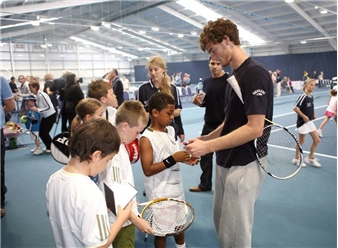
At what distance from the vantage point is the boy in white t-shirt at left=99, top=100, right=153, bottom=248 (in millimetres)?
1718

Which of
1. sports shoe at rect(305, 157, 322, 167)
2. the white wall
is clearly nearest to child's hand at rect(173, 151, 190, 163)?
sports shoe at rect(305, 157, 322, 167)

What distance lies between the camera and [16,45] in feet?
41.5

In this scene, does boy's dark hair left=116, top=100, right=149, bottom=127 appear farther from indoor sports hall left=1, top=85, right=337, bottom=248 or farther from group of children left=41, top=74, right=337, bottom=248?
indoor sports hall left=1, top=85, right=337, bottom=248

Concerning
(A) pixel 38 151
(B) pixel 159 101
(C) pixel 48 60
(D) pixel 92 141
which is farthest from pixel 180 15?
(D) pixel 92 141

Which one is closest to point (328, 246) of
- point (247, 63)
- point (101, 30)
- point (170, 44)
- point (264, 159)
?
point (264, 159)

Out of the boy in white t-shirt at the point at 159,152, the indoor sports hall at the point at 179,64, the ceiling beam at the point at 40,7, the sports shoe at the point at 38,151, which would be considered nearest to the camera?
the boy in white t-shirt at the point at 159,152

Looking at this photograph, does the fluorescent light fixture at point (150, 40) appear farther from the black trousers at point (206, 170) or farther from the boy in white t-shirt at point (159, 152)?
the boy in white t-shirt at point (159, 152)

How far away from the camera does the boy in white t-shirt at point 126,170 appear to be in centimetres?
172

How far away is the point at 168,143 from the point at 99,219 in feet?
3.73

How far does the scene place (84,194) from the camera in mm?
1282

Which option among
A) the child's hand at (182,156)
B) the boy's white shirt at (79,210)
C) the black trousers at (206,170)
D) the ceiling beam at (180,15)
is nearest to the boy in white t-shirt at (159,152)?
the child's hand at (182,156)

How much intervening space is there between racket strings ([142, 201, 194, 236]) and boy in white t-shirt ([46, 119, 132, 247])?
53 cm

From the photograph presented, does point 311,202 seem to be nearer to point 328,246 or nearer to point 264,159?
point 328,246

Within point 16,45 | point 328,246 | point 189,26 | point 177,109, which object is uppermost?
point 189,26
